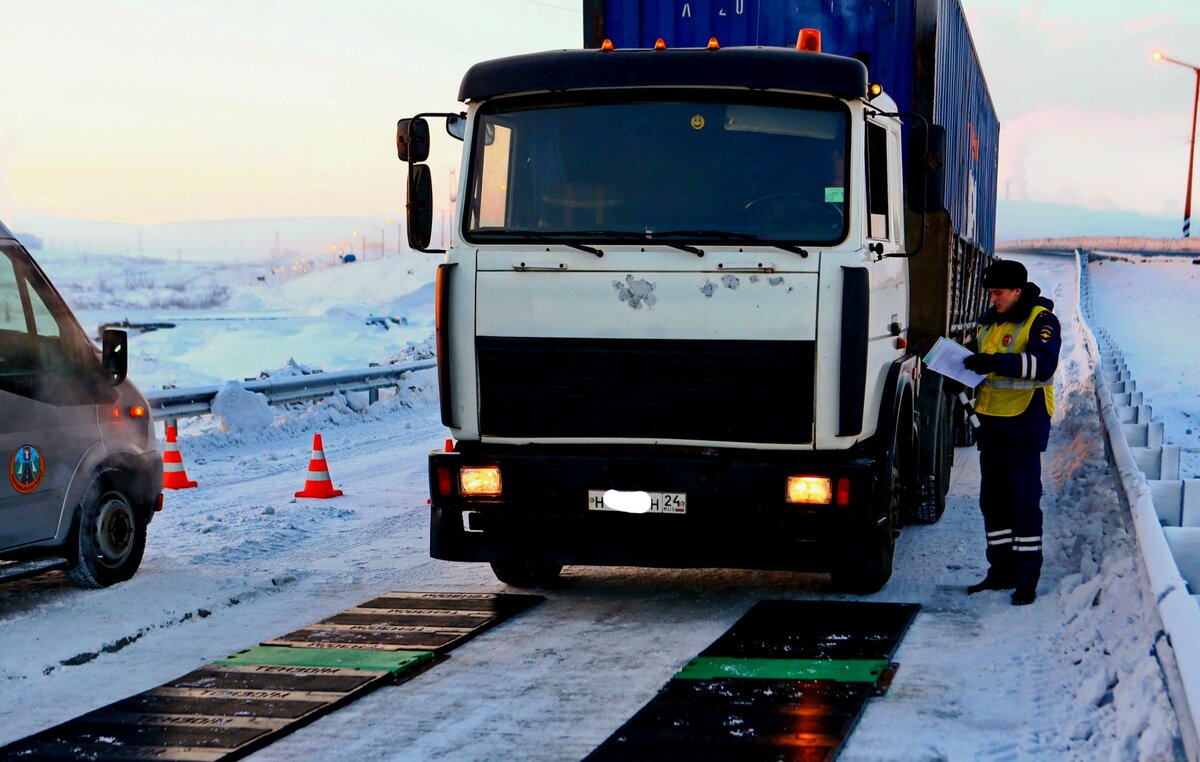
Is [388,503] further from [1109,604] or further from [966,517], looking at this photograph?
[1109,604]

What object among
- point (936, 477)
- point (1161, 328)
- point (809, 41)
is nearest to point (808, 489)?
point (809, 41)

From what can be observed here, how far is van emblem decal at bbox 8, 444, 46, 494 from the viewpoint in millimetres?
7105

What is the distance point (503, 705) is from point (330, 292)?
95.8 m

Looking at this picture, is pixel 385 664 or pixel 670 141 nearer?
pixel 385 664

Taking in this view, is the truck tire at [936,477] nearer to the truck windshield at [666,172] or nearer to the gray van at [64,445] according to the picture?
the truck windshield at [666,172]

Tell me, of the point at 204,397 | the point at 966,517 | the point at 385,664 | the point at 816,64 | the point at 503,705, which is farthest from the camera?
the point at 204,397

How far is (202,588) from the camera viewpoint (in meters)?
8.02

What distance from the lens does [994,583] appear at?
25.2ft

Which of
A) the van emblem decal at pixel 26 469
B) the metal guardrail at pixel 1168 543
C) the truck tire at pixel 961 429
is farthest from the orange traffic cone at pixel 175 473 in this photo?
the metal guardrail at pixel 1168 543

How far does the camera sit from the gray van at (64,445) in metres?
7.19

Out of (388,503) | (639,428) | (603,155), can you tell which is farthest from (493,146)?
(388,503)

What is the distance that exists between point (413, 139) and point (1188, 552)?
4.25m

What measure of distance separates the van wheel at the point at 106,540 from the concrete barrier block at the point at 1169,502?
5.64 metres

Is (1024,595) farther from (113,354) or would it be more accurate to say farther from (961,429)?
(961,429)
